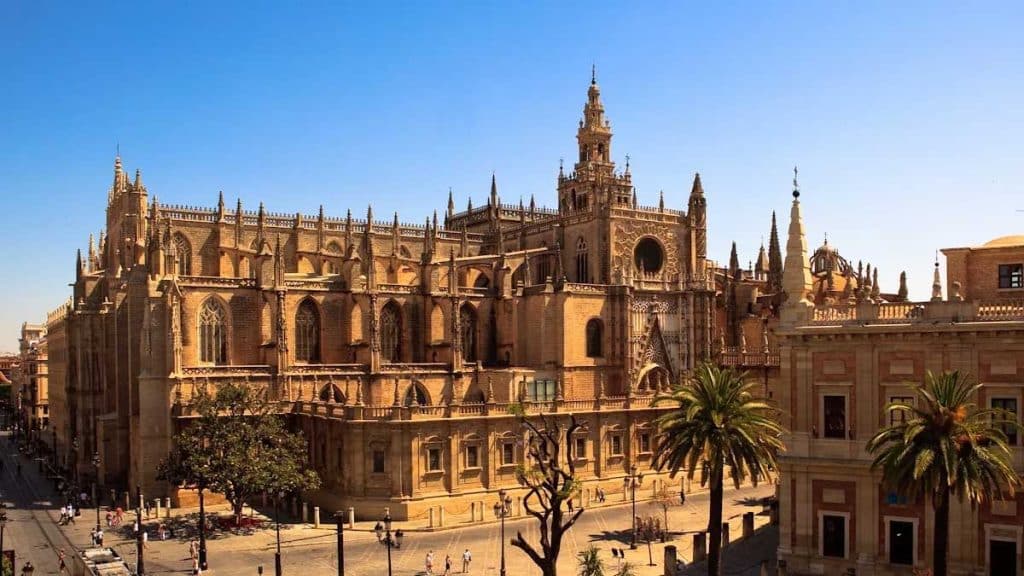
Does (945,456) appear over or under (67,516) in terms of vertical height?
over

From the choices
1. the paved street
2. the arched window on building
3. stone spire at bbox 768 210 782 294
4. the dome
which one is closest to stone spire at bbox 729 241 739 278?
stone spire at bbox 768 210 782 294

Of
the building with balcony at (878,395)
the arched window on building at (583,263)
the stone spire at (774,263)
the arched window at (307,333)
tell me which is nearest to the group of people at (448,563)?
the building with balcony at (878,395)

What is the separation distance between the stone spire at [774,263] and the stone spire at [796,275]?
4711 cm

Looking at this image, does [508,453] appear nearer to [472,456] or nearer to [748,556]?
[472,456]

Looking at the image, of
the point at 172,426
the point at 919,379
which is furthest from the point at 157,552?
the point at 919,379

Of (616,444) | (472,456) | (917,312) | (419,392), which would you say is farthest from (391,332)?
(917,312)

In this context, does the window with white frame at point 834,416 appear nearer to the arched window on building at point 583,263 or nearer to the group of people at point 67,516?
the group of people at point 67,516

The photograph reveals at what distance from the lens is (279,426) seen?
160 feet

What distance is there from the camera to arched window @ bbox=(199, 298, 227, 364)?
5538 cm

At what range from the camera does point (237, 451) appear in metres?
45.3

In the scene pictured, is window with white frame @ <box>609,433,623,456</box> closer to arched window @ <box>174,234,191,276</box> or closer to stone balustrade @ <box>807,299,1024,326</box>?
stone balustrade @ <box>807,299,1024,326</box>

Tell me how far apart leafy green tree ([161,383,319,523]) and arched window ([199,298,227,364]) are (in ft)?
18.0

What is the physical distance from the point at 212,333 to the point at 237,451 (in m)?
12.4

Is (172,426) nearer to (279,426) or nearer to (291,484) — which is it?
(279,426)
